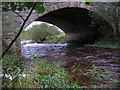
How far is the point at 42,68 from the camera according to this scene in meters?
2.72

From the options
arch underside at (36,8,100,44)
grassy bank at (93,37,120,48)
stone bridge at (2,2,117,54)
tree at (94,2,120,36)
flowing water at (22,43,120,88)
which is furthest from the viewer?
arch underside at (36,8,100,44)

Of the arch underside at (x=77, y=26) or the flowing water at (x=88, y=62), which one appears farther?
the arch underside at (x=77, y=26)

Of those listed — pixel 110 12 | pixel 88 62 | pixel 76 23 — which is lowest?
pixel 88 62

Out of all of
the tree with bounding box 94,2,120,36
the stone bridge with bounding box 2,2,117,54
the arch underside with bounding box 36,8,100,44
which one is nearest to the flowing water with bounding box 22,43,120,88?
the tree with bounding box 94,2,120,36

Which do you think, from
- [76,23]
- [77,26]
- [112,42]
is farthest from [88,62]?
[77,26]

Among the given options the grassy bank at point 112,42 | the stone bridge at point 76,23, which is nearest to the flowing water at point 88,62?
the grassy bank at point 112,42

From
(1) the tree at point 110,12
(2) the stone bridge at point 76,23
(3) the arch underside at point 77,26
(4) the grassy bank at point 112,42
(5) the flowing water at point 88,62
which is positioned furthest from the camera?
(3) the arch underside at point 77,26

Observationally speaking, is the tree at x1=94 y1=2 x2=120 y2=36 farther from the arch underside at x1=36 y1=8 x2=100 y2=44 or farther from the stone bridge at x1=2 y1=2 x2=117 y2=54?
the arch underside at x1=36 y1=8 x2=100 y2=44

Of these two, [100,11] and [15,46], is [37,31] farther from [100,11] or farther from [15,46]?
[15,46]

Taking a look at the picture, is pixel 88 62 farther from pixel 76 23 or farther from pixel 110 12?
pixel 76 23

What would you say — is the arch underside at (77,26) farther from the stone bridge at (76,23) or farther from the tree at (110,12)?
the tree at (110,12)

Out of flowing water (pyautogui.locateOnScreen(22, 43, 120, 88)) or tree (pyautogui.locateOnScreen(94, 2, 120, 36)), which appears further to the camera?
tree (pyautogui.locateOnScreen(94, 2, 120, 36))

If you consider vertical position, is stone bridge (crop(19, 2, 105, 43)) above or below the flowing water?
above

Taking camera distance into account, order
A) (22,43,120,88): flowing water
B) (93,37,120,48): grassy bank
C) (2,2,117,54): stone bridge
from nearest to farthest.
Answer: (22,43,120,88): flowing water
(93,37,120,48): grassy bank
(2,2,117,54): stone bridge
